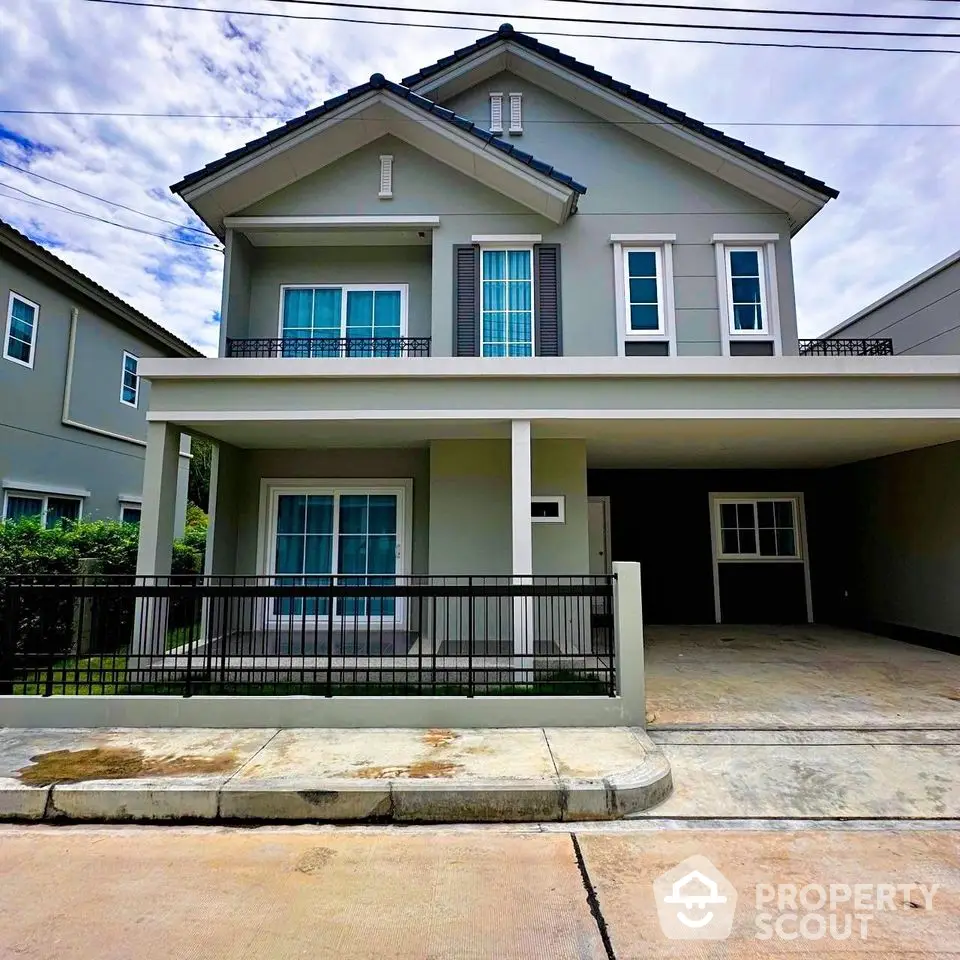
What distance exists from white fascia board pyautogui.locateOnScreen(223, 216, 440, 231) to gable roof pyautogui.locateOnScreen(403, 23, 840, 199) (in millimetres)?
2606

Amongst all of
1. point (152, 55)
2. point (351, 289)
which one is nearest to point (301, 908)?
point (351, 289)

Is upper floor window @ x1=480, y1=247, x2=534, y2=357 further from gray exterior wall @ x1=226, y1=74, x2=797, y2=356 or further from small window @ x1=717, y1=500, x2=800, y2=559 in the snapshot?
small window @ x1=717, y1=500, x2=800, y2=559

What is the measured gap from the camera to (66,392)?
1113 cm

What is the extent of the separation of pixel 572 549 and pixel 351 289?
5331 millimetres

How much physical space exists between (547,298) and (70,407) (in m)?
9.38

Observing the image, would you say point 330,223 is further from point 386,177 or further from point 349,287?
point 386,177

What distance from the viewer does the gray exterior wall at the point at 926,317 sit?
9.21 metres

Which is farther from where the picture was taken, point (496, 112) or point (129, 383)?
point (129, 383)

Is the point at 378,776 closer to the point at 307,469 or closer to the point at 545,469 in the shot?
the point at 545,469

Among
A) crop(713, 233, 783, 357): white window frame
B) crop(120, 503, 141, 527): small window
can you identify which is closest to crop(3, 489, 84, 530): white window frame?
crop(120, 503, 141, 527): small window

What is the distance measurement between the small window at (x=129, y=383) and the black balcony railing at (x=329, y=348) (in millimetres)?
5785

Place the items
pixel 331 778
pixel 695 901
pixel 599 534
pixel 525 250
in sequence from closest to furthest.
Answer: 1. pixel 695 901
2. pixel 331 778
3. pixel 525 250
4. pixel 599 534

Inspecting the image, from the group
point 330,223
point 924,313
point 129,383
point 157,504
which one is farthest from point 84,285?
point 924,313

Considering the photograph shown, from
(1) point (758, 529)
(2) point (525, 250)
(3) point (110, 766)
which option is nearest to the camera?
(3) point (110, 766)
